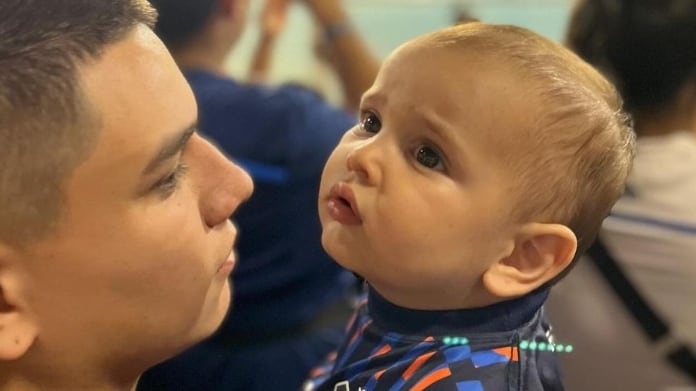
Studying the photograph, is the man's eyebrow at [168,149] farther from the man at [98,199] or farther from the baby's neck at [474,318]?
the baby's neck at [474,318]

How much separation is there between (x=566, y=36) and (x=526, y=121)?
2.07 feet

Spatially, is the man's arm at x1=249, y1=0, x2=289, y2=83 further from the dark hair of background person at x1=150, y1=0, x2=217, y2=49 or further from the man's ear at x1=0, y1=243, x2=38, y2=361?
the man's ear at x1=0, y1=243, x2=38, y2=361

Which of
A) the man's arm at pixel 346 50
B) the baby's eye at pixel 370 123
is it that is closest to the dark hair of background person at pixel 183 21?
the man's arm at pixel 346 50

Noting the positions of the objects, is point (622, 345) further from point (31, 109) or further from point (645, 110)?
point (31, 109)

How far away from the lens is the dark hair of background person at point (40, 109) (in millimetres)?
675

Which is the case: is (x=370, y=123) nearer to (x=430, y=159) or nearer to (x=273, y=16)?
(x=430, y=159)

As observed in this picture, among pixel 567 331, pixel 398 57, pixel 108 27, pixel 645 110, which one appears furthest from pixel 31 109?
pixel 645 110

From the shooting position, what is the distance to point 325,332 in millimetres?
1569

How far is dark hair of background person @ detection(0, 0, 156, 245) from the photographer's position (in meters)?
0.67

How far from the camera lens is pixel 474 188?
2.72 ft

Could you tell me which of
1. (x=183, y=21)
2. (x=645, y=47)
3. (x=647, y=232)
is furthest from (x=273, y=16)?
(x=647, y=232)

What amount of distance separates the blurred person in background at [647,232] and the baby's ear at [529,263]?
0.35 meters

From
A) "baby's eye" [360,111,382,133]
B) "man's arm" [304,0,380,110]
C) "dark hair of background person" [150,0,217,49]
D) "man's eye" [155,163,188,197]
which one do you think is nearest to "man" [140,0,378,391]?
"dark hair of background person" [150,0,217,49]

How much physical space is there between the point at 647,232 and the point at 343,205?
528 mm
